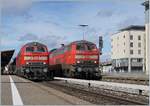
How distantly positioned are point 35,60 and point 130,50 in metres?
84.0

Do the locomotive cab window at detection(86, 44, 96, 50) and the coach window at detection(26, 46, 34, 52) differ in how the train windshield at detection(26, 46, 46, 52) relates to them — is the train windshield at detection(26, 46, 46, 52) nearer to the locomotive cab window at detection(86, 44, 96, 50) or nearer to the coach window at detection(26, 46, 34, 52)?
the coach window at detection(26, 46, 34, 52)

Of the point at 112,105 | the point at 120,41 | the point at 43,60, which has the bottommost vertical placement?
the point at 112,105

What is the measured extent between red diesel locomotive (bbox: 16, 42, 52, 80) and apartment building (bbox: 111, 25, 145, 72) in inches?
3115

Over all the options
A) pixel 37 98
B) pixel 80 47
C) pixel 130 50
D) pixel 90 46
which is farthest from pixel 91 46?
pixel 130 50

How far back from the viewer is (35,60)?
3556 cm

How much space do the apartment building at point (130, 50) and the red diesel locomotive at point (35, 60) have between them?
79130mm

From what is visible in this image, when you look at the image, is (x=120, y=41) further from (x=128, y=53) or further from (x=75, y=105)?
(x=75, y=105)

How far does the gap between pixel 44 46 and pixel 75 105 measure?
2316 cm

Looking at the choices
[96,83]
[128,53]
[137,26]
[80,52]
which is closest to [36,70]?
[80,52]

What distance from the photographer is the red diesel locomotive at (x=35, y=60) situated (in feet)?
115

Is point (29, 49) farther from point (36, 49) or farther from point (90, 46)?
point (90, 46)

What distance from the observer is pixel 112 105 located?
14.4 m

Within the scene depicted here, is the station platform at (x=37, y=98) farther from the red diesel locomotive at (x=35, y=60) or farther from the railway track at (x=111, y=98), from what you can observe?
the red diesel locomotive at (x=35, y=60)

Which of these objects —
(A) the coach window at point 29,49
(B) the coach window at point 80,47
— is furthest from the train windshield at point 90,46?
(A) the coach window at point 29,49
